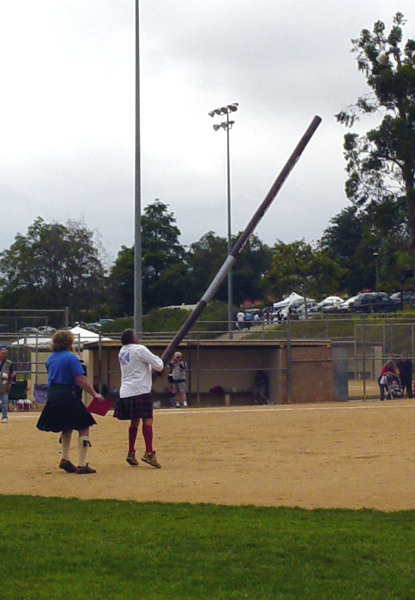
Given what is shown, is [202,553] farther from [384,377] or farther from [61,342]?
[384,377]

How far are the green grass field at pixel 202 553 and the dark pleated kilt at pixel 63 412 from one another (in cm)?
222

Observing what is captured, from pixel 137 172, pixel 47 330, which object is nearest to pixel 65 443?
pixel 137 172

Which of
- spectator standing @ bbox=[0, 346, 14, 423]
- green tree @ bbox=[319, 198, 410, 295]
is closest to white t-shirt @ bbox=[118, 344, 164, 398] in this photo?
spectator standing @ bbox=[0, 346, 14, 423]

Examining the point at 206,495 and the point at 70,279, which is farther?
the point at 70,279

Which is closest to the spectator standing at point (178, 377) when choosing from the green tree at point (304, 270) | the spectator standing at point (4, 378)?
the spectator standing at point (4, 378)

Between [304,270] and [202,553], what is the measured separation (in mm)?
55502

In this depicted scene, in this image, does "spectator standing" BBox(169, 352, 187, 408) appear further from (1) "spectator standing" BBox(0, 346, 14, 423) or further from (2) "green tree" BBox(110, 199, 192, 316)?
(2) "green tree" BBox(110, 199, 192, 316)

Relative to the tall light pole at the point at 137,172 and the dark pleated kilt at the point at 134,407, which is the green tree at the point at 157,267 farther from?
the dark pleated kilt at the point at 134,407

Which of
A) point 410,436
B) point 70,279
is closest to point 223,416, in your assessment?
point 410,436

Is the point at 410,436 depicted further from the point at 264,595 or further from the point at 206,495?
the point at 264,595

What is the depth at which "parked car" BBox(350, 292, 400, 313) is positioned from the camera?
58.2 metres

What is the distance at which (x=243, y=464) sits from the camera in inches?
423

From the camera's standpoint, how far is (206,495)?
8445mm

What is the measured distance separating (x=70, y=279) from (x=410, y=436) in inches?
1607
